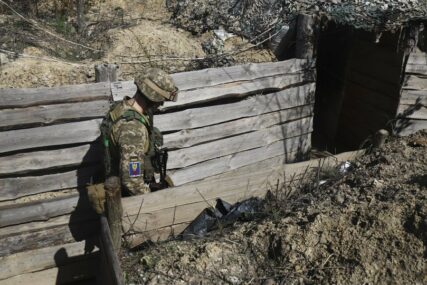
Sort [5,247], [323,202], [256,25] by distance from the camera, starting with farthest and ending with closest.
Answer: [256,25]
[5,247]
[323,202]

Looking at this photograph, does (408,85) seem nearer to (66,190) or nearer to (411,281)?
(411,281)

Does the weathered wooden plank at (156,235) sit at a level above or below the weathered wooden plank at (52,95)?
below

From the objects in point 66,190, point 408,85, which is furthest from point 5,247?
point 408,85

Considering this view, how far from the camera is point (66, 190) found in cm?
510

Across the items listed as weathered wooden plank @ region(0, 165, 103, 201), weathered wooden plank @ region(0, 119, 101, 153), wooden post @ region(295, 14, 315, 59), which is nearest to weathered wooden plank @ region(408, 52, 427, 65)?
wooden post @ region(295, 14, 315, 59)

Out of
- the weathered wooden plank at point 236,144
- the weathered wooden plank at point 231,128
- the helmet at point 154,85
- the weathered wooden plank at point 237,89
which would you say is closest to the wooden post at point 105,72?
the weathered wooden plank at point 237,89

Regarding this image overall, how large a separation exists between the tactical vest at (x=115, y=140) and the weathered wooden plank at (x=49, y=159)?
0.63m

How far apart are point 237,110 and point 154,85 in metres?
1.91

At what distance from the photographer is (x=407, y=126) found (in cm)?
655

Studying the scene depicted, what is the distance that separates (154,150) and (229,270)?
1.42 m

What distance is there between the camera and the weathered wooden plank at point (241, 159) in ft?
18.8

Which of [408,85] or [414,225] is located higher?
[408,85]

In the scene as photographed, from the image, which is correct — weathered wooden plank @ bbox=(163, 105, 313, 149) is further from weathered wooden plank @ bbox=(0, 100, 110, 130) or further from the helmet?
the helmet

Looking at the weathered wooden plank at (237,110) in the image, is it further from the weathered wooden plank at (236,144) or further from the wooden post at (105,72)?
the wooden post at (105,72)
